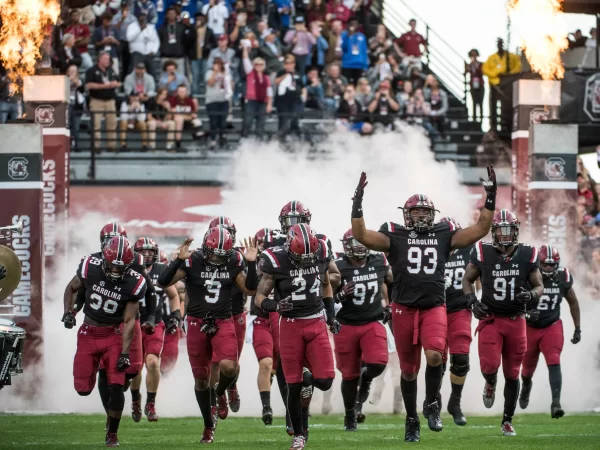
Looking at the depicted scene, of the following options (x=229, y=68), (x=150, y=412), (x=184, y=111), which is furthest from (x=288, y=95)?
(x=150, y=412)

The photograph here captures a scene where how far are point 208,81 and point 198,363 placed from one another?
892 cm

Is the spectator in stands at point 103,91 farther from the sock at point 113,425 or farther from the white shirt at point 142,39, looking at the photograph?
the sock at point 113,425

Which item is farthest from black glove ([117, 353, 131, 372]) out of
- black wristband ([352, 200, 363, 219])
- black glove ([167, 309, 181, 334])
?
black wristband ([352, 200, 363, 219])

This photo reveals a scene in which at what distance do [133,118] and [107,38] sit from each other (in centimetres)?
163

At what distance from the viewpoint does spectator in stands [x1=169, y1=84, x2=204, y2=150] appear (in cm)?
2038

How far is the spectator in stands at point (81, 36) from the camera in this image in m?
21.1

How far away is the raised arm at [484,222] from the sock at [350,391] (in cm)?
188

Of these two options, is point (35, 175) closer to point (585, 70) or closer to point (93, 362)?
point (93, 362)

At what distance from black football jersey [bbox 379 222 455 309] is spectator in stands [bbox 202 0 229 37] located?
10751 millimetres

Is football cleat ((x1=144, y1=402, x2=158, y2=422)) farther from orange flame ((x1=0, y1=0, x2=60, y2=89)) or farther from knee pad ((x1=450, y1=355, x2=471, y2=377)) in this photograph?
orange flame ((x1=0, y1=0, x2=60, y2=89))

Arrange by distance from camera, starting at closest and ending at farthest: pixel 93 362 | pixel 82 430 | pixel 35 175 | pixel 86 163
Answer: pixel 93 362
pixel 82 430
pixel 35 175
pixel 86 163

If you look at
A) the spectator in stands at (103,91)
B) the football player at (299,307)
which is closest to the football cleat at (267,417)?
the football player at (299,307)

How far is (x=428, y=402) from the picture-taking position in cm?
1134

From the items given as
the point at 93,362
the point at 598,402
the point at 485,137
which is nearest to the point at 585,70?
the point at 485,137
